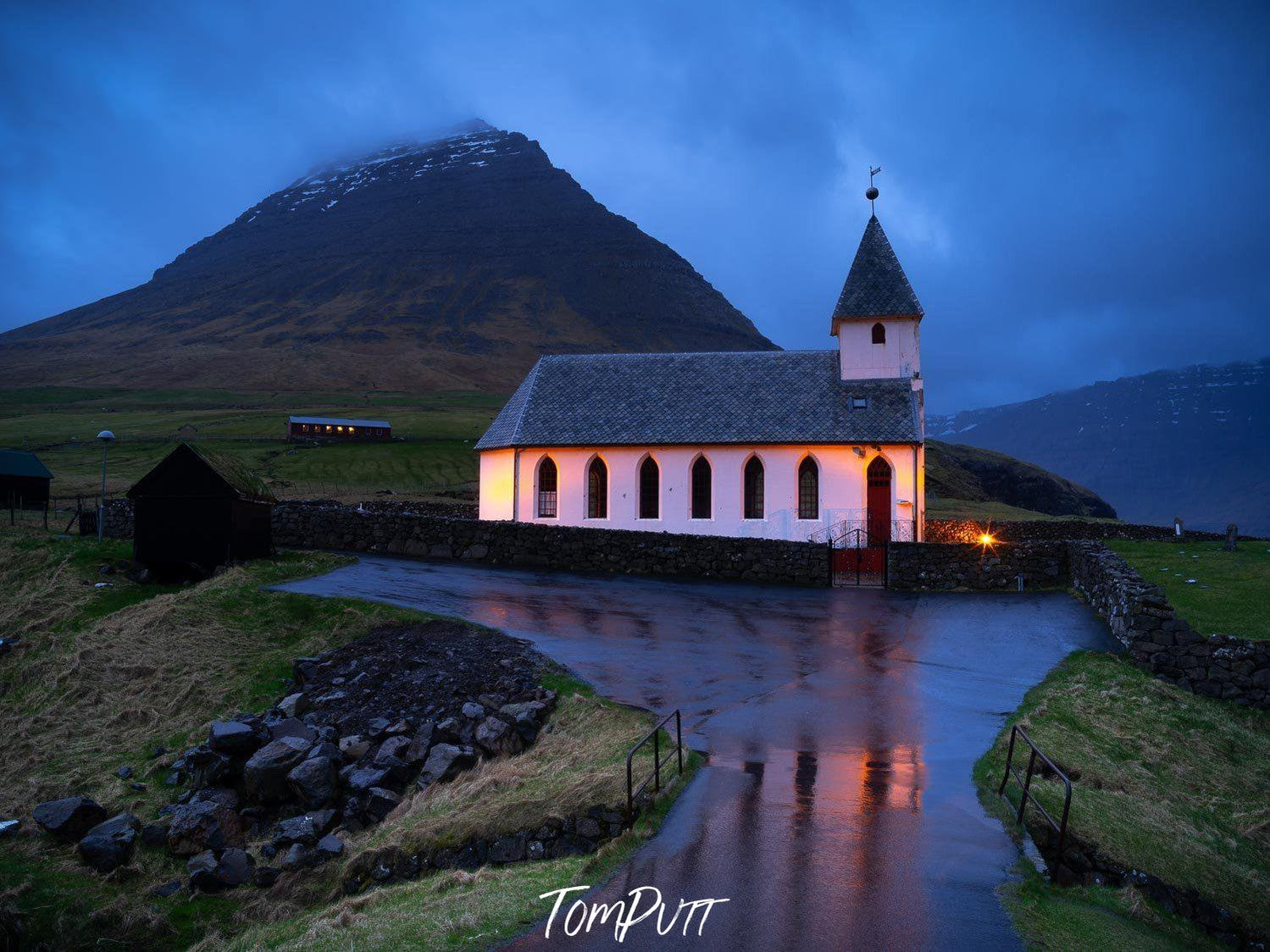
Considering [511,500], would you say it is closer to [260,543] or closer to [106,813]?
[260,543]

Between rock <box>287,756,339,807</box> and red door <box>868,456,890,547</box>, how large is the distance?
29640mm

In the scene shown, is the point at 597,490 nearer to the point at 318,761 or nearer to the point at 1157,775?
the point at 318,761

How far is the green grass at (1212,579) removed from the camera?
787 inches

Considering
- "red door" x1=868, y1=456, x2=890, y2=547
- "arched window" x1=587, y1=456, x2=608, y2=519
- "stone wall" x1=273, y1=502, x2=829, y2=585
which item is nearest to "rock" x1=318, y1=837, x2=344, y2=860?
"stone wall" x1=273, y1=502, x2=829, y2=585

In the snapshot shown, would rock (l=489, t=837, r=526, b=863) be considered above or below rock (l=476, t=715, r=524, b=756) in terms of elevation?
below

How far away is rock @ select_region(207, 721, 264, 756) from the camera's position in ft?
43.8

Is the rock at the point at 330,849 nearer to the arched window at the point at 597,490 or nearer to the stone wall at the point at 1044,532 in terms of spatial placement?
the arched window at the point at 597,490

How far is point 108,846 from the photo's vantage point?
11008mm

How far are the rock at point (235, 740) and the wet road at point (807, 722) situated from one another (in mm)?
5682

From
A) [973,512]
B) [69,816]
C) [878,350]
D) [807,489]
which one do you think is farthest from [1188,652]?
[973,512]

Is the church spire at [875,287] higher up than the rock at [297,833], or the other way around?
the church spire at [875,287]

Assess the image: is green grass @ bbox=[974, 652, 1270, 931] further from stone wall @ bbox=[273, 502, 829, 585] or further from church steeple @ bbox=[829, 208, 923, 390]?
church steeple @ bbox=[829, 208, 923, 390]

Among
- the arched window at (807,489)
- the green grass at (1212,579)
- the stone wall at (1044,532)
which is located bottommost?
the green grass at (1212,579)

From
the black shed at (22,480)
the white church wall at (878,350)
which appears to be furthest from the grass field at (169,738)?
the white church wall at (878,350)
